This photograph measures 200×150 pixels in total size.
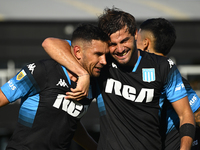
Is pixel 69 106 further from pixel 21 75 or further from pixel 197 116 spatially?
pixel 197 116

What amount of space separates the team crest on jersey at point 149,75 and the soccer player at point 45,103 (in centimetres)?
45

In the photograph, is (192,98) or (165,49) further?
(165,49)

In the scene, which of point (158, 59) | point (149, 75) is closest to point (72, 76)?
point (149, 75)

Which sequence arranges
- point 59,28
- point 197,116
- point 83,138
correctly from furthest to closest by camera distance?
point 59,28
point 83,138
point 197,116


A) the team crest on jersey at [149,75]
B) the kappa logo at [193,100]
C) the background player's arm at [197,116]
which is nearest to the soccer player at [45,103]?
the team crest on jersey at [149,75]

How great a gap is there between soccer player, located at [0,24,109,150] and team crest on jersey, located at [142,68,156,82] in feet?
1.46

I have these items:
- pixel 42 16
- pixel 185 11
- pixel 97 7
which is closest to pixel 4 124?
pixel 42 16

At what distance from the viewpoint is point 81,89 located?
8.98 feet

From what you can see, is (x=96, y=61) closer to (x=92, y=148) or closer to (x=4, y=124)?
(x=92, y=148)

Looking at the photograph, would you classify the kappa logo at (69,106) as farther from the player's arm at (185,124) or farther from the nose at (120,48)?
the player's arm at (185,124)

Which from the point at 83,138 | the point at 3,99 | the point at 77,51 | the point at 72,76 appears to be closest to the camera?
the point at 3,99

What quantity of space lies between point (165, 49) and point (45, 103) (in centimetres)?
172

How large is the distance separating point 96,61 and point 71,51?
31cm

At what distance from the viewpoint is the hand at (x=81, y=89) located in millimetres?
2744
